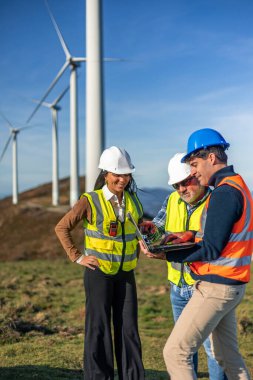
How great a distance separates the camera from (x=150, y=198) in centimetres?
496

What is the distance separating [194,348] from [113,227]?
1388mm

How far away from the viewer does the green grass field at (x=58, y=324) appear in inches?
237

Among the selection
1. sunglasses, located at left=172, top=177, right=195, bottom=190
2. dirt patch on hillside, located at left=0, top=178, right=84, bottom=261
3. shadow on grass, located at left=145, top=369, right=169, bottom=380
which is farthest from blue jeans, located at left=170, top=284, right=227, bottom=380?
dirt patch on hillside, located at left=0, top=178, right=84, bottom=261

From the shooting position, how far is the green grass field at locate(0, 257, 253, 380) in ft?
19.7

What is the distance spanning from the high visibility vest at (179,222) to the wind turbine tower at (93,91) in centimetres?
1122

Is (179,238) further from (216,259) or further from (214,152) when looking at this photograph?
(214,152)

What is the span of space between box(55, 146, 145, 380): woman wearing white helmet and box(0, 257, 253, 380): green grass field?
3.54ft

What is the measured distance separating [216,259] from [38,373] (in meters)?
2.90

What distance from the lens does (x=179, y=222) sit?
4.41 m

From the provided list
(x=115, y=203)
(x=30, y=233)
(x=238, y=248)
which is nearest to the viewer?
(x=238, y=248)

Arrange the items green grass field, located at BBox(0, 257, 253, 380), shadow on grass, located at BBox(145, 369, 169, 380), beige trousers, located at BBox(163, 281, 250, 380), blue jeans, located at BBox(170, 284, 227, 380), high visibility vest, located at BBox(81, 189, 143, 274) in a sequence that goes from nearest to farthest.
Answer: beige trousers, located at BBox(163, 281, 250, 380), blue jeans, located at BBox(170, 284, 227, 380), high visibility vest, located at BBox(81, 189, 143, 274), shadow on grass, located at BBox(145, 369, 169, 380), green grass field, located at BBox(0, 257, 253, 380)

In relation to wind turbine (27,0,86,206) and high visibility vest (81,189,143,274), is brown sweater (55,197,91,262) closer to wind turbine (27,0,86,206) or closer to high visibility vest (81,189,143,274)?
high visibility vest (81,189,143,274)

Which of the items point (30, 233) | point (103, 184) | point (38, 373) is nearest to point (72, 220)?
point (103, 184)

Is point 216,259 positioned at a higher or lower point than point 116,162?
lower
